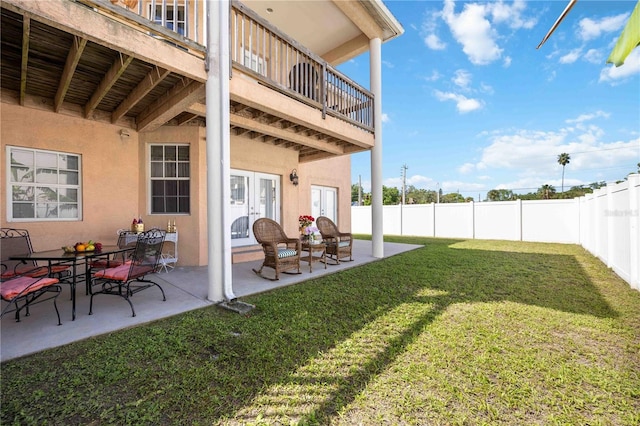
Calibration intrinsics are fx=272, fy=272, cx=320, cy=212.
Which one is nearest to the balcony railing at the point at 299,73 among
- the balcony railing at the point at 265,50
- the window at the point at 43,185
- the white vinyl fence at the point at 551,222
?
the balcony railing at the point at 265,50

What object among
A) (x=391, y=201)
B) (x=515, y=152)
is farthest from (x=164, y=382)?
(x=515, y=152)

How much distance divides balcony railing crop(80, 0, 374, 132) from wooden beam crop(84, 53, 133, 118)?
47 centimetres

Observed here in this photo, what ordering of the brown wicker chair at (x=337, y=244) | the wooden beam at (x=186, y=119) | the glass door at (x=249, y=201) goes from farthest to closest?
the glass door at (x=249, y=201), the brown wicker chair at (x=337, y=244), the wooden beam at (x=186, y=119)

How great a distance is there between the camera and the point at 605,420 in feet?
5.83

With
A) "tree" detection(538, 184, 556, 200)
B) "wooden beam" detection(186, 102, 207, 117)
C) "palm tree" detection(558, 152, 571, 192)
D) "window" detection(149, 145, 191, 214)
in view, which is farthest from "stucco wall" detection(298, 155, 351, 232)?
"palm tree" detection(558, 152, 571, 192)

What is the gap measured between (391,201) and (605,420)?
3821 centimetres

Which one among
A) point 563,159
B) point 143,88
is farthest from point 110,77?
point 563,159

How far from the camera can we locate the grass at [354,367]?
1.84 metres

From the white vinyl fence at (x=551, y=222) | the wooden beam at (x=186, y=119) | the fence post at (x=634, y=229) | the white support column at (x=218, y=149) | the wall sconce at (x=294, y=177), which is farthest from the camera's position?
the wall sconce at (x=294, y=177)

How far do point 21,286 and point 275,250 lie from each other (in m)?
3.24

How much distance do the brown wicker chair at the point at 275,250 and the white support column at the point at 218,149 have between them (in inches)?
52.0

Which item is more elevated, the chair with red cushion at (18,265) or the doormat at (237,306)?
the chair with red cushion at (18,265)

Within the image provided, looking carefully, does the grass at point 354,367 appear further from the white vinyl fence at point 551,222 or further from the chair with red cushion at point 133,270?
the white vinyl fence at point 551,222

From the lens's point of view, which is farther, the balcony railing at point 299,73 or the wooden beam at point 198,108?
the wooden beam at point 198,108
